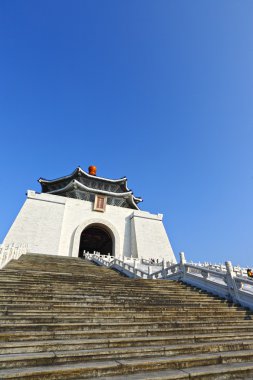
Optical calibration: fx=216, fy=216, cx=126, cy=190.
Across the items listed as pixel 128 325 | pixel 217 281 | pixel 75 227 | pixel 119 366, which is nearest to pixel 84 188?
pixel 75 227

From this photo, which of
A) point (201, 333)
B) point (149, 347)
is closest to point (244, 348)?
point (201, 333)

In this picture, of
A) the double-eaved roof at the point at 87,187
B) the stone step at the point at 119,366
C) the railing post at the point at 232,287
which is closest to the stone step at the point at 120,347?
the stone step at the point at 119,366

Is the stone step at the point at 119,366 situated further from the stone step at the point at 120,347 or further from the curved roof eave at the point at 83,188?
the curved roof eave at the point at 83,188

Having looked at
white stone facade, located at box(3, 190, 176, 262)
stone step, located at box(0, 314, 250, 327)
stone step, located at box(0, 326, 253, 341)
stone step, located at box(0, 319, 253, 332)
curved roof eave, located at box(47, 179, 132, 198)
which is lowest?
stone step, located at box(0, 326, 253, 341)

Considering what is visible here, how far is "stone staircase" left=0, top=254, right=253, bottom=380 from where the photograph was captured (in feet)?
9.83

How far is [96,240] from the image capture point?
32812 millimetres

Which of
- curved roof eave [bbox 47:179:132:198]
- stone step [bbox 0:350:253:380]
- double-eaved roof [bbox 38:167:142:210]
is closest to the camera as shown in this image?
stone step [bbox 0:350:253:380]

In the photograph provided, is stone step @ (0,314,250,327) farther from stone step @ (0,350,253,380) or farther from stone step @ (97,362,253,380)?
stone step @ (97,362,253,380)

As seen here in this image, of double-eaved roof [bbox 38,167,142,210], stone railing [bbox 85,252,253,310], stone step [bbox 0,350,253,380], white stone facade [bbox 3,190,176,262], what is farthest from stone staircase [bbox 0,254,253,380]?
double-eaved roof [bbox 38,167,142,210]

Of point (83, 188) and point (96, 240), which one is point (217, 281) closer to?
point (83, 188)

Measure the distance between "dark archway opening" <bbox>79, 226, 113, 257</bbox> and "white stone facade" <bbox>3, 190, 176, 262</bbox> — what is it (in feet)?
15.0

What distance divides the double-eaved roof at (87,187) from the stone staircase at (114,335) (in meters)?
20.9

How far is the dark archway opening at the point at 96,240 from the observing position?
30.1m

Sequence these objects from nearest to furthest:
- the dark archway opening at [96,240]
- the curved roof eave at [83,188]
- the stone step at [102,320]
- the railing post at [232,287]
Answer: the stone step at [102,320], the railing post at [232,287], the curved roof eave at [83,188], the dark archway opening at [96,240]
